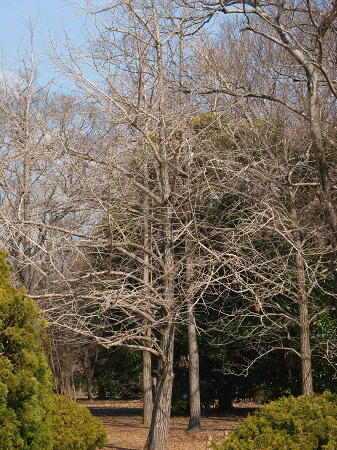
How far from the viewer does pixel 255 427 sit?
5.66 metres

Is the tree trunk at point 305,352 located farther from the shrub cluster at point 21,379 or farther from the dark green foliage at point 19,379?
the dark green foliage at point 19,379

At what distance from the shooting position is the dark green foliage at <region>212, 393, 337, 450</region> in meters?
5.29

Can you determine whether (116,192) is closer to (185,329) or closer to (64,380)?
(185,329)

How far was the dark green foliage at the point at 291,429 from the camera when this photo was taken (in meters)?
5.29

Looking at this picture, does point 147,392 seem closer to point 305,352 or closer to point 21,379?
point 305,352

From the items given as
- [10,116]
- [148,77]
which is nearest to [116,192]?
[148,77]

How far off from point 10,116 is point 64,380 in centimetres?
1002

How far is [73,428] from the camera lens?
8656 mm

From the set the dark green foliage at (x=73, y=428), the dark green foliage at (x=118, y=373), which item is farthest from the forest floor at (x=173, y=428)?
the dark green foliage at (x=73, y=428)

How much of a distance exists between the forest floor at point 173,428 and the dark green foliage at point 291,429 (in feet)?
21.2

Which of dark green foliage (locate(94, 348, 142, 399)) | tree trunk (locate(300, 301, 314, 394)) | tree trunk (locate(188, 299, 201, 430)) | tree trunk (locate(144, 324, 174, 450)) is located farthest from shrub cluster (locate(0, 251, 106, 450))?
dark green foliage (locate(94, 348, 142, 399))

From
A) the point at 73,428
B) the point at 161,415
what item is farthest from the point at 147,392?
the point at 73,428

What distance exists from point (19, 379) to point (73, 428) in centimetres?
280

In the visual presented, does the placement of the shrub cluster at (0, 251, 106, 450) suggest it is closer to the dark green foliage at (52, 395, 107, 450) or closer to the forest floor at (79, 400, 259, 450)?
the dark green foliage at (52, 395, 107, 450)
